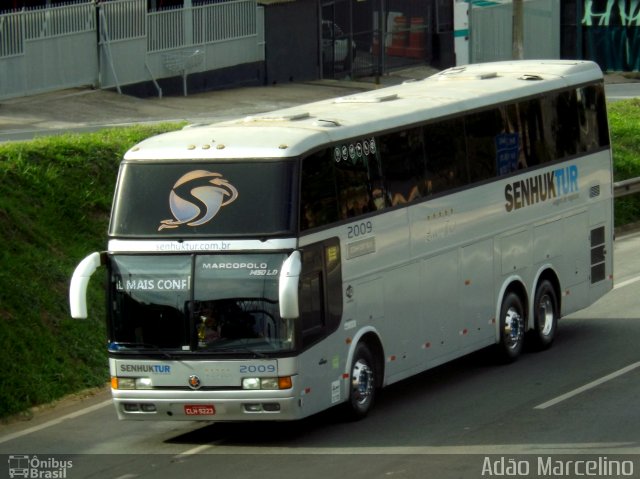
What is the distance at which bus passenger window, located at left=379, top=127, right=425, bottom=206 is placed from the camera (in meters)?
15.3

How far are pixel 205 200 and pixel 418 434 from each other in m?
3.17

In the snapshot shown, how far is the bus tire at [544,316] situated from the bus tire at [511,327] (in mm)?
326

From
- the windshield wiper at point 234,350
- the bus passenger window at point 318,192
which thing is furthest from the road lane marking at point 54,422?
the bus passenger window at point 318,192

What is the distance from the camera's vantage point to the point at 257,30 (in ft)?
141

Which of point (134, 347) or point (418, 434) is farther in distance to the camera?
point (418, 434)

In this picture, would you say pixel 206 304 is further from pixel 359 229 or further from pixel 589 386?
pixel 589 386

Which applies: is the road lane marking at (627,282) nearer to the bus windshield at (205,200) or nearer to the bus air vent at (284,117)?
the bus air vent at (284,117)

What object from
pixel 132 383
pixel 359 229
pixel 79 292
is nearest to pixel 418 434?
pixel 359 229

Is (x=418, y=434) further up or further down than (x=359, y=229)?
further down

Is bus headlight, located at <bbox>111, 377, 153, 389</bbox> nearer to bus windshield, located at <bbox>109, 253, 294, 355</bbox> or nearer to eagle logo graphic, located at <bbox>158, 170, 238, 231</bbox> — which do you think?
bus windshield, located at <bbox>109, 253, 294, 355</bbox>

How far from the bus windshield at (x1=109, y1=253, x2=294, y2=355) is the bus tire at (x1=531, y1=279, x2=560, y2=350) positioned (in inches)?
235

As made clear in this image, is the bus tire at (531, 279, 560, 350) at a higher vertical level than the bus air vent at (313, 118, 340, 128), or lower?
lower

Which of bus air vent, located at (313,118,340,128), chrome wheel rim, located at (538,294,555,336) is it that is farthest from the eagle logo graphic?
chrome wheel rim, located at (538,294,555,336)

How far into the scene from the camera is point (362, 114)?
1547 centimetres
